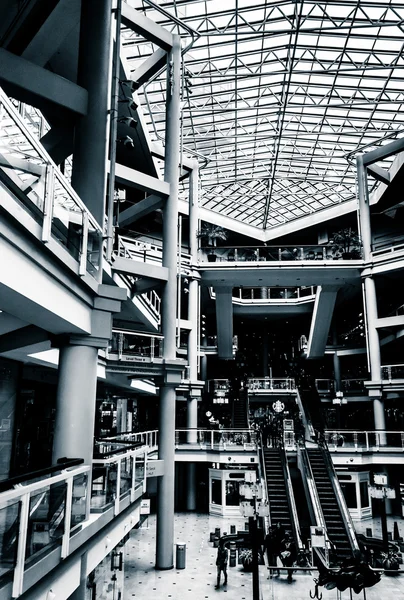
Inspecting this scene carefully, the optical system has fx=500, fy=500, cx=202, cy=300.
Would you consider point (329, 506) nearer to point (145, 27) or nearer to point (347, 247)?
point (347, 247)

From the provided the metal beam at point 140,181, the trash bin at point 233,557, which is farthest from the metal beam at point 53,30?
the trash bin at point 233,557

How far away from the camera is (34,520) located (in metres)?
4.14

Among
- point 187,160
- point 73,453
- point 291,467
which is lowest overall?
point 291,467

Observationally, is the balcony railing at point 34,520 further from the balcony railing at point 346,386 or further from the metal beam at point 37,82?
the balcony railing at point 346,386

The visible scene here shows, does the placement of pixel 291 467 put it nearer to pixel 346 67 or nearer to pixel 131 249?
pixel 131 249

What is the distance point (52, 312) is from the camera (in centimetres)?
549

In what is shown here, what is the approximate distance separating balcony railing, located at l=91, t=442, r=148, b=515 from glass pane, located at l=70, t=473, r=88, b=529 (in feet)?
2.05

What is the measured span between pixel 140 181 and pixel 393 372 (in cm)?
1573

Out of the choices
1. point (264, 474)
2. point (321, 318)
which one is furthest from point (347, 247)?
point (264, 474)

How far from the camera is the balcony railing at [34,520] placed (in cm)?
366

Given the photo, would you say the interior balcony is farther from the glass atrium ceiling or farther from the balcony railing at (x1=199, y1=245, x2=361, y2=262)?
the balcony railing at (x1=199, y1=245, x2=361, y2=262)

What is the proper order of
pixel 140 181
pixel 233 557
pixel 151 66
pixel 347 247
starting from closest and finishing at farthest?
1. pixel 140 181
2. pixel 233 557
3. pixel 151 66
4. pixel 347 247

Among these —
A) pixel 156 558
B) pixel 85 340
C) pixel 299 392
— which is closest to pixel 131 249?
pixel 156 558

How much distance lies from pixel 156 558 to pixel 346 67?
22056 millimetres
